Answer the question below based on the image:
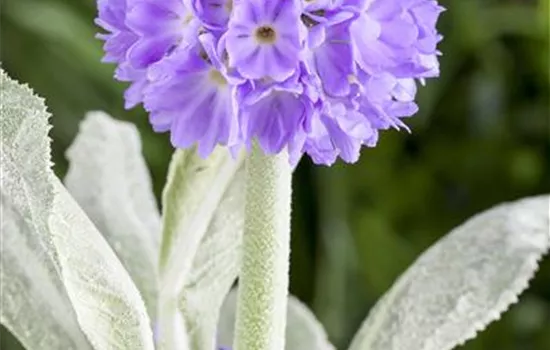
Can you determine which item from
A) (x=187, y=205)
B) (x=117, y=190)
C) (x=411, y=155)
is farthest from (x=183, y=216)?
(x=411, y=155)

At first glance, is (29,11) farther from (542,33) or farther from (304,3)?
(304,3)

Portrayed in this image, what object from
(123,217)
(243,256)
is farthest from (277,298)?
(123,217)

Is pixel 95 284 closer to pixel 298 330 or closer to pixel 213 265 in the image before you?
pixel 213 265

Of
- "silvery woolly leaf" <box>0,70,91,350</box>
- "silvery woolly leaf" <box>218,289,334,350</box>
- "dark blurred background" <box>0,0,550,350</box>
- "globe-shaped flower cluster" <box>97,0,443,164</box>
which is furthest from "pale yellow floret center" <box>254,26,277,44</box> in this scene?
"dark blurred background" <box>0,0,550,350</box>

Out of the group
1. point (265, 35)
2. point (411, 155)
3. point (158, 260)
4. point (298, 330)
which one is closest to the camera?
point (265, 35)

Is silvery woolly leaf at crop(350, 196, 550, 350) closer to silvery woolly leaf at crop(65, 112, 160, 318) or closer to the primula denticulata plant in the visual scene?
the primula denticulata plant
